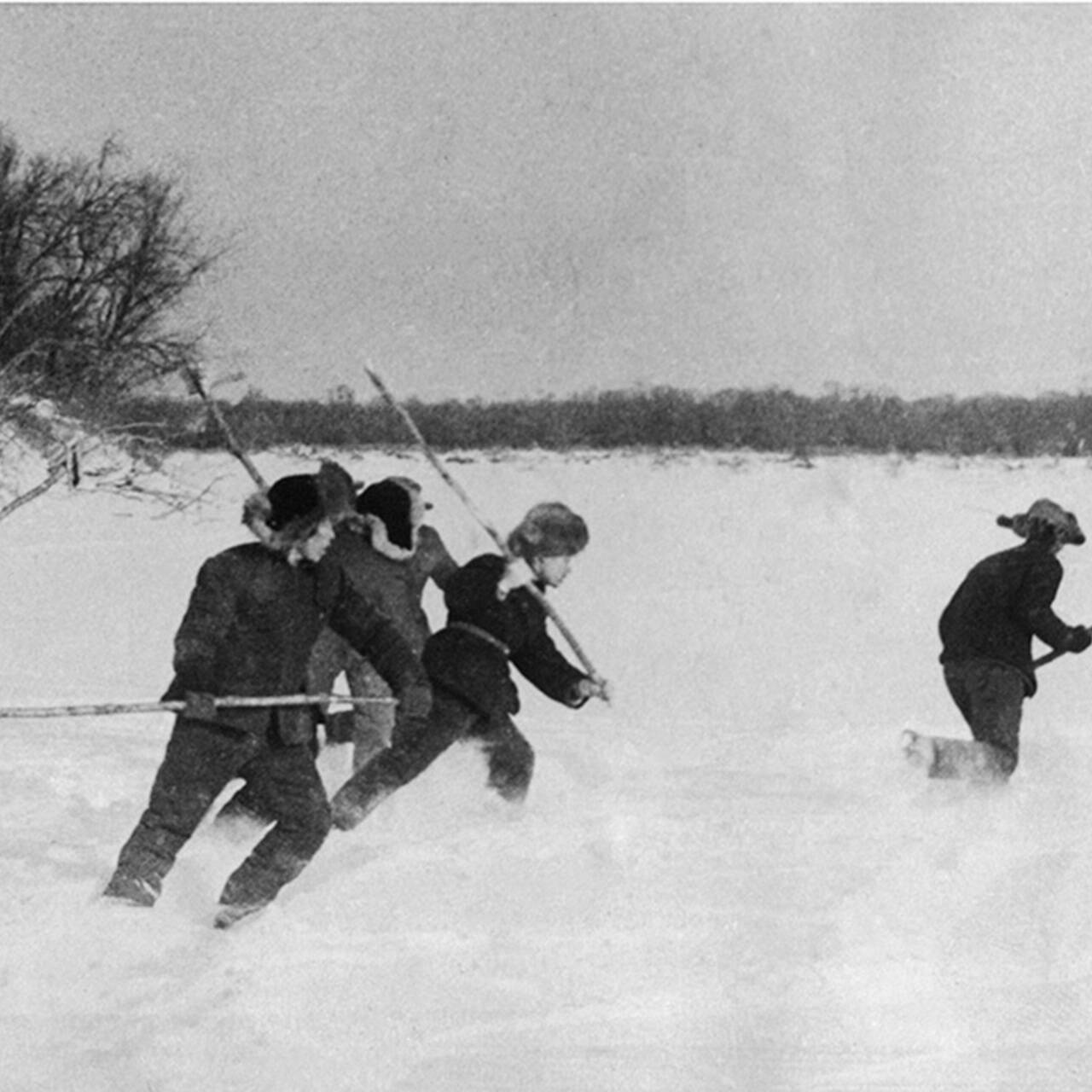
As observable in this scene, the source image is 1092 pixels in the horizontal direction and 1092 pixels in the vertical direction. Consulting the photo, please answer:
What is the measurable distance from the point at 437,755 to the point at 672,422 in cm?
118

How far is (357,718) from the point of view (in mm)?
4656

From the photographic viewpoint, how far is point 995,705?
4.77m

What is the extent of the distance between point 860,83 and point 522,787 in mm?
2263

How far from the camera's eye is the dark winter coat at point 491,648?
4309 millimetres

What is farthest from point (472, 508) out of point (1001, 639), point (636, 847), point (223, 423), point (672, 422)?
point (1001, 639)

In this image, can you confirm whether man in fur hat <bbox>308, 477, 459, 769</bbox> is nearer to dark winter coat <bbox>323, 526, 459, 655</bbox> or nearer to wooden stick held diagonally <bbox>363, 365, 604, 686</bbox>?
dark winter coat <bbox>323, 526, 459, 655</bbox>

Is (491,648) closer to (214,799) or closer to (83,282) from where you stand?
(214,799)

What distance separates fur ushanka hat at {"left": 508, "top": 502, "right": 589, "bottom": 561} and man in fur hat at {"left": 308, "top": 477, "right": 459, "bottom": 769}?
0.29 meters

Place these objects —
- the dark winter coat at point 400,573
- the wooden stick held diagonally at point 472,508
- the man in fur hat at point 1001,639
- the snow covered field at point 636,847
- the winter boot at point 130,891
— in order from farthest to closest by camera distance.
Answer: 1. the man in fur hat at point 1001,639
2. the wooden stick held diagonally at point 472,508
3. the dark winter coat at point 400,573
4. the winter boot at point 130,891
5. the snow covered field at point 636,847

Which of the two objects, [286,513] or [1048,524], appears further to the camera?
[1048,524]

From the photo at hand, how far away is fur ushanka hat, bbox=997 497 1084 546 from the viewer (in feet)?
15.5

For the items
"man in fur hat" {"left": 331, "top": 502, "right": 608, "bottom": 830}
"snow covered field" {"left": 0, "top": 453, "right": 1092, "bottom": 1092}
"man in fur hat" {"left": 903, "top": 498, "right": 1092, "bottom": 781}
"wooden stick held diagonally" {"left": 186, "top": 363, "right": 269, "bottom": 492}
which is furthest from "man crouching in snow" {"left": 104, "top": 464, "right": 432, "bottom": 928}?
"man in fur hat" {"left": 903, "top": 498, "right": 1092, "bottom": 781}

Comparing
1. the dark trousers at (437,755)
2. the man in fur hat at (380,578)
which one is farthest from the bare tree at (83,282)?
the dark trousers at (437,755)

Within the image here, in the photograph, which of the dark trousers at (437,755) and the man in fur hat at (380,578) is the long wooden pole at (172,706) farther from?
the dark trousers at (437,755)
